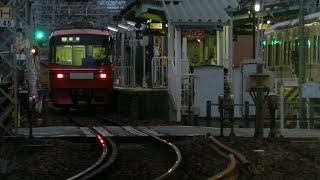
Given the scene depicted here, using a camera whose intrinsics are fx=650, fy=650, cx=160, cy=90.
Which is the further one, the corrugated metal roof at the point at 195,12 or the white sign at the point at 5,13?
the corrugated metal roof at the point at 195,12

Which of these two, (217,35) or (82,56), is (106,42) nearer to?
(82,56)

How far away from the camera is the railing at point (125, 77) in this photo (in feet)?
106

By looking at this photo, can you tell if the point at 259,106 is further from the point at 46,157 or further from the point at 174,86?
the point at 174,86

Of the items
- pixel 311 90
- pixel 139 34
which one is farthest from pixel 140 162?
pixel 139 34

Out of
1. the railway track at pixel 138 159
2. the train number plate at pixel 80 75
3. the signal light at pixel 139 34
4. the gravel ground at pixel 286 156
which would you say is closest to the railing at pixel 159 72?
the train number plate at pixel 80 75

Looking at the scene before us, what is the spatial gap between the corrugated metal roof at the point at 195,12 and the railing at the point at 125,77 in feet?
27.8

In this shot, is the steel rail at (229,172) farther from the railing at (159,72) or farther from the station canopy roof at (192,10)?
the railing at (159,72)

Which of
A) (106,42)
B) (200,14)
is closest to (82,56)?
(106,42)

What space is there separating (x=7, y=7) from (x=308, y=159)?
24.6ft

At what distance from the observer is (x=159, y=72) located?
26688 millimetres

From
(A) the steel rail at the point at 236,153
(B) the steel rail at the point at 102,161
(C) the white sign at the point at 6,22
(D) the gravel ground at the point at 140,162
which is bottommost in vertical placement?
(D) the gravel ground at the point at 140,162

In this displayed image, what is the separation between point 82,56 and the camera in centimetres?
2698

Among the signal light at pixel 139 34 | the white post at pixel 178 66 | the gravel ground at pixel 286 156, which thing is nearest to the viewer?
the gravel ground at pixel 286 156

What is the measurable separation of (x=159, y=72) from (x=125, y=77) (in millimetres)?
7435
